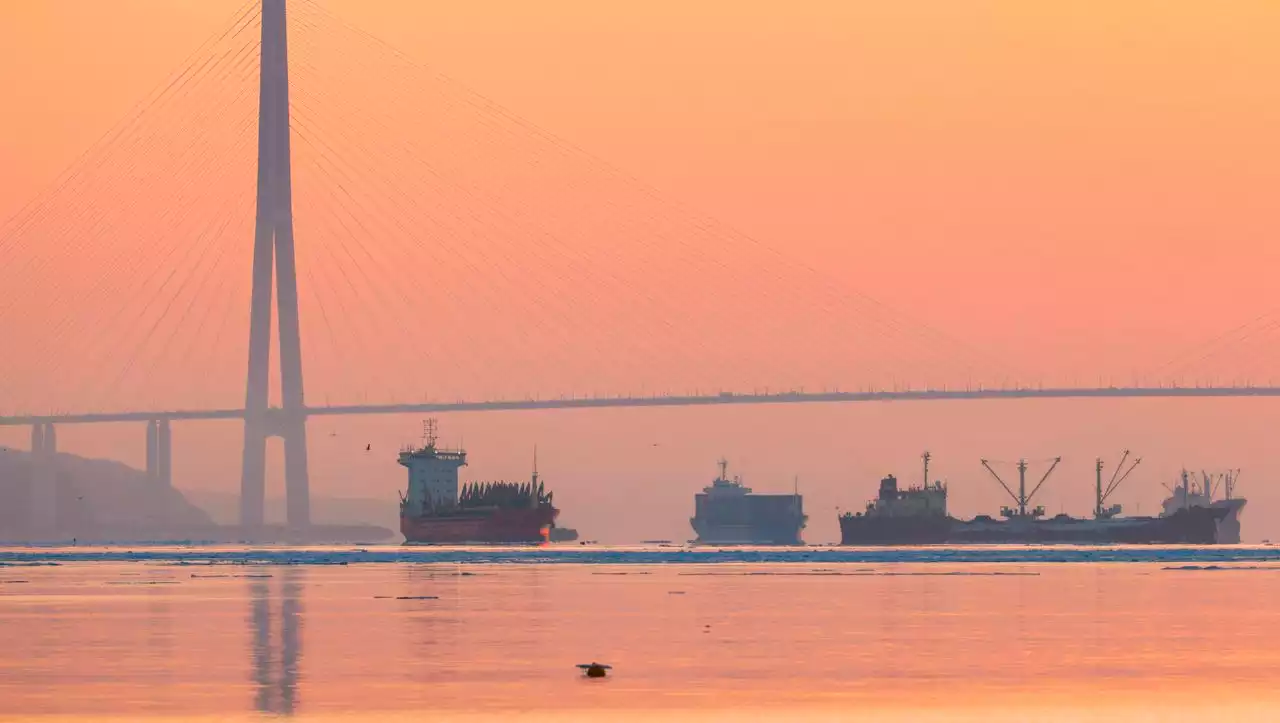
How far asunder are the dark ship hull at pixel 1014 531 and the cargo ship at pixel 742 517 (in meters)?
32.9

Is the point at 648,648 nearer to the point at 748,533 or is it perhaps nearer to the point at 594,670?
the point at 594,670

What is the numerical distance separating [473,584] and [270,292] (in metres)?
43.9

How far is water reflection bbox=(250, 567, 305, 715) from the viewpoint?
33.8 m

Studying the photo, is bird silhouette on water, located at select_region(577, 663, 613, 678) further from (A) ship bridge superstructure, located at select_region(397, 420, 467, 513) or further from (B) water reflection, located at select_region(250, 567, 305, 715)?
(A) ship bridge superstructure, located at select_region(397, 420, 467, 513)

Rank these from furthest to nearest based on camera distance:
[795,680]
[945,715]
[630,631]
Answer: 1. [630,631]
2. [795,680]
3. [945,715]

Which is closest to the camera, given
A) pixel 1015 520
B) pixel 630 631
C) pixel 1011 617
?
pixel 630 631

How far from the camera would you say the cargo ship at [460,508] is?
161m

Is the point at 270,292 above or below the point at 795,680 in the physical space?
above

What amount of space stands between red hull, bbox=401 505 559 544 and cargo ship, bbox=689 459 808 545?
3310 centimetres

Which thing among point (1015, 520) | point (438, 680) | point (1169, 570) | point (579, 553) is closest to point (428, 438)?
point (1015, 520)

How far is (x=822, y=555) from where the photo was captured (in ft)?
382

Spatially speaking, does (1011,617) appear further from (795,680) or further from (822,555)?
(822,555)

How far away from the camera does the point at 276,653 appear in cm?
4222

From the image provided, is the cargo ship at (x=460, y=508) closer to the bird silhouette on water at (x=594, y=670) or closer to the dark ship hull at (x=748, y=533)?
the dark ship hull at (x=748, y=533)
